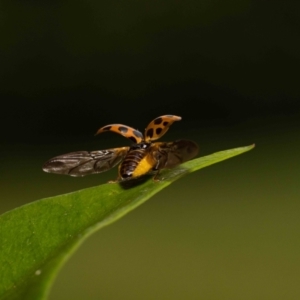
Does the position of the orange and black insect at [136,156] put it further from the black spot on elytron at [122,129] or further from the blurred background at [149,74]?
the blurred background at [149,74]

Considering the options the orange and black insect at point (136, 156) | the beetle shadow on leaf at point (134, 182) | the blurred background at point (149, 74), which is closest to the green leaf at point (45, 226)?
the beetle shadow on leaf at point (134, 182)

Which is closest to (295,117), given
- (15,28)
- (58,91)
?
(58,91)

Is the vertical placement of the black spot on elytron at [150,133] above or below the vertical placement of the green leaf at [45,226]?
below

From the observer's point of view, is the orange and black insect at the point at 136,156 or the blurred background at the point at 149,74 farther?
the blurred background at the point at 149,74

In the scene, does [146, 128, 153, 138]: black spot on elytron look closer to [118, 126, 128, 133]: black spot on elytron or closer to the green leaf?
[118, 126, 128, 133]: black spot on elytron

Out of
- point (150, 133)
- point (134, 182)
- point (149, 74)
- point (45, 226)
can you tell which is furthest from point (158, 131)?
point (149, 74)

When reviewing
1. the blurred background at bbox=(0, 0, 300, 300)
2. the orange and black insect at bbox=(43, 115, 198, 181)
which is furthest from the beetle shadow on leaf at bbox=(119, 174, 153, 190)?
the blurred background at bbox=(0, 0, 300, 300)

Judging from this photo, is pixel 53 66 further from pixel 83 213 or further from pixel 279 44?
pixel 83 213

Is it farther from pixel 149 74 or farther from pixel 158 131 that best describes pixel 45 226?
pixel 149 74
